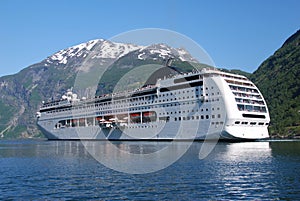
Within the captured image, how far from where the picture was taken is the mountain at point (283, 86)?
105 m

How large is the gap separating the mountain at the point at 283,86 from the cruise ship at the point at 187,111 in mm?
39564

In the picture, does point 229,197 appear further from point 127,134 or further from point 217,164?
point 127,134

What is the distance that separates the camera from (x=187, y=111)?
62.8 meters

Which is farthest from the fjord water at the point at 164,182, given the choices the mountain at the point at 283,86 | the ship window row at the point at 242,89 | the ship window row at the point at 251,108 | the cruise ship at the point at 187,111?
the mountain at the point at 283,86

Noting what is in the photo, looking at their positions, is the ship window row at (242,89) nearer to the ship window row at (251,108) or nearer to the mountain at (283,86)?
the ship window row at (251,108)

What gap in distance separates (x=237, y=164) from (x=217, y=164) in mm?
1579

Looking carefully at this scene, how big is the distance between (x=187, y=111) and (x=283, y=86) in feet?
262

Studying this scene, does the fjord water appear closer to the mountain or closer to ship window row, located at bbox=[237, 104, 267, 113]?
ship window row, located at bbox=[237, 104, 267, 113]

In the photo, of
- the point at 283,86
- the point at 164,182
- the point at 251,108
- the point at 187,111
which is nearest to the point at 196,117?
the point at 187,111

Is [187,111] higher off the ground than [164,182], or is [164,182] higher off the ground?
[187,111]

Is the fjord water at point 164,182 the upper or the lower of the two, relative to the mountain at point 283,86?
lower

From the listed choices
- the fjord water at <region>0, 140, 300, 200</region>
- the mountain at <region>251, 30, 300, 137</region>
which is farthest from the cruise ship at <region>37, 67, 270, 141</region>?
the mountain at <region>251, 30, 300, 137</region>

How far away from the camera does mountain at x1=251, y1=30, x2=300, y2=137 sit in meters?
105

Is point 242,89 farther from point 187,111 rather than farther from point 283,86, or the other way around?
point 283,86
